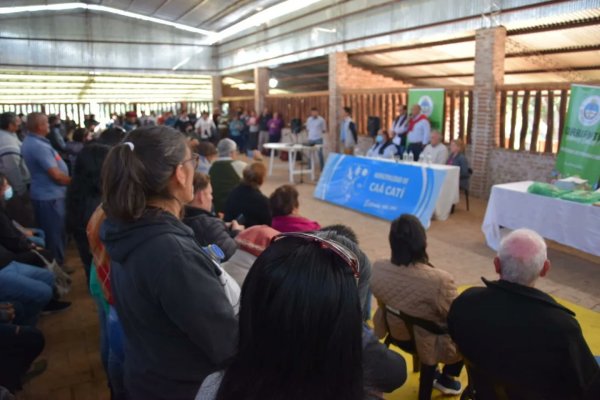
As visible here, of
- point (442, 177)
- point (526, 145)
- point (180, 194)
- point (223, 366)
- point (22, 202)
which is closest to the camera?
point (223, 366)

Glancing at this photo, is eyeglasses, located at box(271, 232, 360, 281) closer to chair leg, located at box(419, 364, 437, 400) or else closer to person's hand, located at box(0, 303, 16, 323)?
chair leg, located at box(419, 364, 437, 400)

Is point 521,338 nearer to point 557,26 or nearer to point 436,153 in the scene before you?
point 436,153

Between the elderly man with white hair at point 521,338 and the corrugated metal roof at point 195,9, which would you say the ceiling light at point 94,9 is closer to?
the corrugated metal roof at point 195,9

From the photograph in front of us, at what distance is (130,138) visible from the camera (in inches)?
53.6

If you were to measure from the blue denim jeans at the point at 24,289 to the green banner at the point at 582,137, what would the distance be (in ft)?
20.8

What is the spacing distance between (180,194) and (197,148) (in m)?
3.63

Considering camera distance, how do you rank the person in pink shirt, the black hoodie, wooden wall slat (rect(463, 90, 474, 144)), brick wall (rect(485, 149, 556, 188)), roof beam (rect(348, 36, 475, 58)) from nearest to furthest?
the black hoodie, the person in pink shirt, brick wall (rect(485, 149, 556, 188)), wooden wall slat (rect(463, 90, 474, 144)), roof beam (rect(348, 36, 475, 58))

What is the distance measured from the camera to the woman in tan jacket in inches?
92.7

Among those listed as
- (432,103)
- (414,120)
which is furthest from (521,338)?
(432,103)

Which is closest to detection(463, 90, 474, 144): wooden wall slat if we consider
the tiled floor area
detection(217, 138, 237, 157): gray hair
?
the tiled floor area

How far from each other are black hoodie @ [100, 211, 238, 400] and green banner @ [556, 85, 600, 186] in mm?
6354

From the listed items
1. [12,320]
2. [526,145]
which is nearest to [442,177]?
[526,145]

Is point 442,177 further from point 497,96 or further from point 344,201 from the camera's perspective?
point 497,96

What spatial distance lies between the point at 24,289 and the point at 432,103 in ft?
25.4
